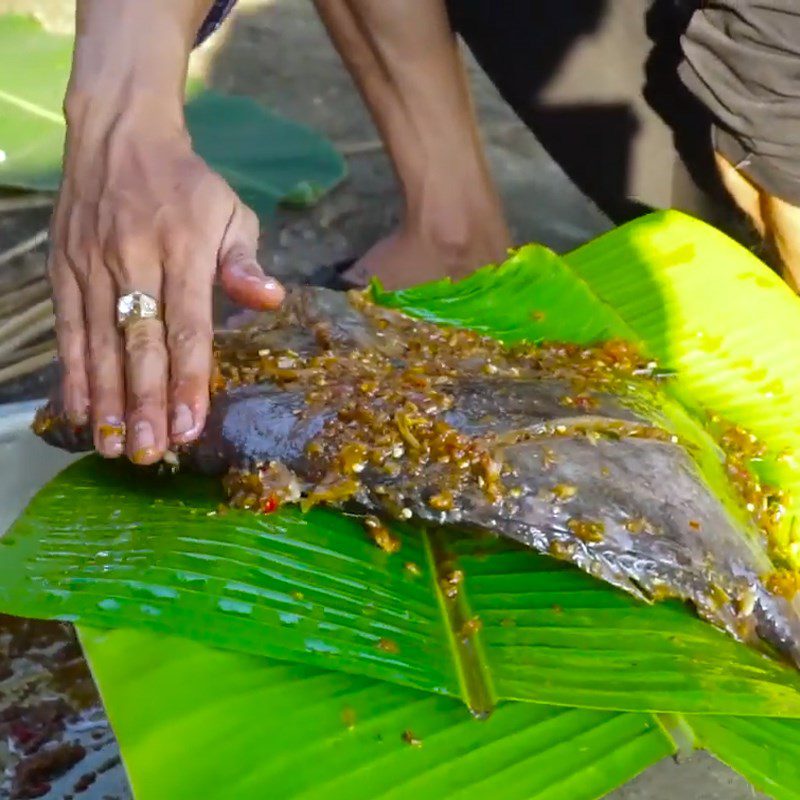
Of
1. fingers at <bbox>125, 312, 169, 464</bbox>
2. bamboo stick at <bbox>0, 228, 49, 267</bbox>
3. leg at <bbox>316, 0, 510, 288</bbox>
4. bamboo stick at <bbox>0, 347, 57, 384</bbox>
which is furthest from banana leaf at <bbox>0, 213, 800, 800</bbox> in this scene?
bamboo stick at <bbox>0, 228, 49, 267</bbox>

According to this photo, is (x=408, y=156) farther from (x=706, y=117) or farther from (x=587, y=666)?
(x=587, y=666)

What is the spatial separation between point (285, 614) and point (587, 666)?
37cm

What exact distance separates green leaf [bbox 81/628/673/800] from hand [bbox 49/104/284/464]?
332 mm

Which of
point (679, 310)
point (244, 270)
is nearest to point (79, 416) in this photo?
point (244, 270)

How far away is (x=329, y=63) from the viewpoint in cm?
396

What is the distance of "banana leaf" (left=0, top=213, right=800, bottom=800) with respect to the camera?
1.10 metres

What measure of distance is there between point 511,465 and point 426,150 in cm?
145

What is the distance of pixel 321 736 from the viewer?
1.07m

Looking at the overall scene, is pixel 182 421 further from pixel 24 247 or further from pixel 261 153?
pixel 261 153

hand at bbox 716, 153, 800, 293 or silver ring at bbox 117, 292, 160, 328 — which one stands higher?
silver ring at bbox 117, 292, 160, 328

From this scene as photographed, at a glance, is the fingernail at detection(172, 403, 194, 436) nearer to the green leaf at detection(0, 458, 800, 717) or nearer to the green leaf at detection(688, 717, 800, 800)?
the green leaf at detection(0, 458, 800, 717)

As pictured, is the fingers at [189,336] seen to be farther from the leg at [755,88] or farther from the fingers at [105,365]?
the leg at [755,88]

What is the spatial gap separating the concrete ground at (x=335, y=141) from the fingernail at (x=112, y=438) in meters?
1.03

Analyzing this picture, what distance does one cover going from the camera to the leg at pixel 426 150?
96.1 inches
